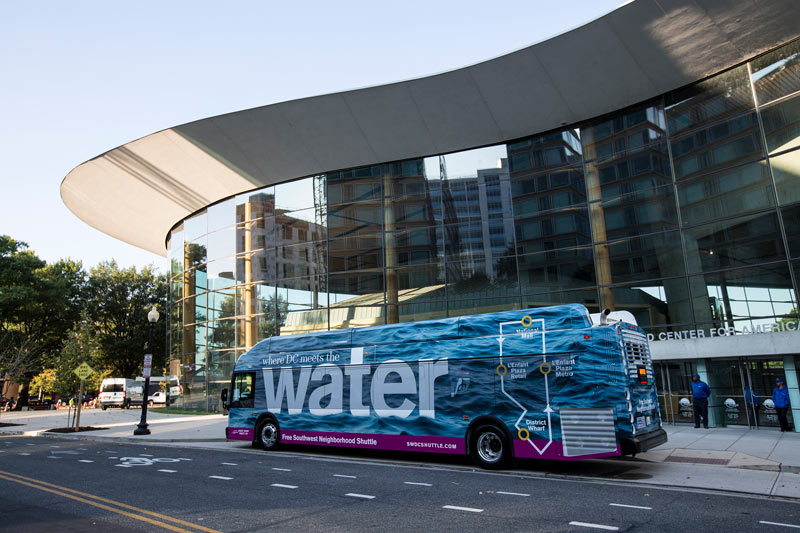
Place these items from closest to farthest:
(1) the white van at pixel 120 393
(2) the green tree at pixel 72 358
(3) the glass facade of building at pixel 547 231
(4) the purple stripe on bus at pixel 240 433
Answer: (4) the purple stripe on bus at pixel 240 433
(3) the glass facade of building at pixel 547 231
(2) the green tree at pixel 72 358
(1) the white van at pixel 120 393

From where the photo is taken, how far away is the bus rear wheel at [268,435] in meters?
14.8

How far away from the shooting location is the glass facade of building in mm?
17922

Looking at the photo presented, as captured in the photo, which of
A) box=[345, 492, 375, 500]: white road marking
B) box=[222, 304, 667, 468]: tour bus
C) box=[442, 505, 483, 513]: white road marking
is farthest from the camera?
box=[222, 304, 667, 468]: tour bus

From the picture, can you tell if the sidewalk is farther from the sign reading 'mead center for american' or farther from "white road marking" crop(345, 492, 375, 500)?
"white road marking" crop(345, 492, 375, 500)

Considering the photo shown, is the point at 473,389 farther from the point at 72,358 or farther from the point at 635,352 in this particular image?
the point at 72,358

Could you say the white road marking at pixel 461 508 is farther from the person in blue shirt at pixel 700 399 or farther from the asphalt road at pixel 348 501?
the person in blue shirt at pixel 700 399

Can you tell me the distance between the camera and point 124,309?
55906 millimetres

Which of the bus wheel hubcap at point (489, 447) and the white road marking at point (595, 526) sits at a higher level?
the bus wheel hubcap at point (489, 447)

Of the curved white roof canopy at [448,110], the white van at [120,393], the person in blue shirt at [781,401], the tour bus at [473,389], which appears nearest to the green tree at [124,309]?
the white van at [120,393]

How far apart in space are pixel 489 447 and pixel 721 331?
1130cm

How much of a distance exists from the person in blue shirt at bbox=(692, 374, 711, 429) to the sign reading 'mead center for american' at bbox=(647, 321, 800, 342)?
1.78 meters

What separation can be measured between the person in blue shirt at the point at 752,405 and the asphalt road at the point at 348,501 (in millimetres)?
10448

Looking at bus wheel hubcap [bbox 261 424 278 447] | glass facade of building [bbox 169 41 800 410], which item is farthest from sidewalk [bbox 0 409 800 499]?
glass facade of building [bbox 169 41 800 410]

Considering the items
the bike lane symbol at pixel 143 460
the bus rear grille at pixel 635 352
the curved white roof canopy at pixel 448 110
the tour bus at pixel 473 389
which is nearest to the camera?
the tour bus at pixel 473 389
